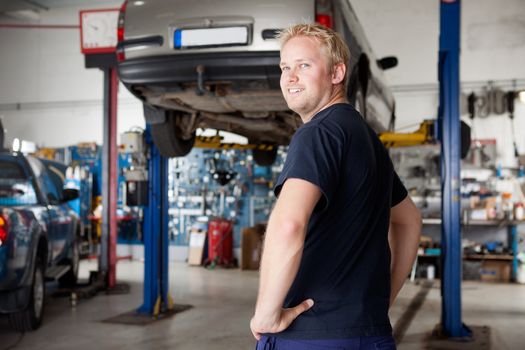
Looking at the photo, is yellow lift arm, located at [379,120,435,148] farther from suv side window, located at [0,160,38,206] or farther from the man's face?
the man's face

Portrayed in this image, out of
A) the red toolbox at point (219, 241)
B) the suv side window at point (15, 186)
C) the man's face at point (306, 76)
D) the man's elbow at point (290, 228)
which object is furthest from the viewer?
the red toolbox at point (219, 241)

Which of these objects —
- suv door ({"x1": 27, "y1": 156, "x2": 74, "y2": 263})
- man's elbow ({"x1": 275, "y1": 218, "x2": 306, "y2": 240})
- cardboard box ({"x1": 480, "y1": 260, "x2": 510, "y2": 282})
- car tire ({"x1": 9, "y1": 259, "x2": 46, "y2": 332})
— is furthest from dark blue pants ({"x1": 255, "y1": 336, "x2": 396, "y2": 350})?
cardboard box ({"x1": 480, "y1": 260, "x2": 510, "y2": 282})

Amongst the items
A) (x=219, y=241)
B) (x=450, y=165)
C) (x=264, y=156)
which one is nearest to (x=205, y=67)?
(x=450, y=165)

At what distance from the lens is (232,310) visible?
665 cm

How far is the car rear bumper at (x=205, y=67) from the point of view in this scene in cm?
395

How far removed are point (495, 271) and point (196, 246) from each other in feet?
17.5

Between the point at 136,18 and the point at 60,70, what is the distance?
955 cm

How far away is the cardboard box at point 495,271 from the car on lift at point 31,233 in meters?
6.40

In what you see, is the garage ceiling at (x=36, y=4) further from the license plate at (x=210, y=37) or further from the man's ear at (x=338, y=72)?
the man's ear at (x=338, y=72)

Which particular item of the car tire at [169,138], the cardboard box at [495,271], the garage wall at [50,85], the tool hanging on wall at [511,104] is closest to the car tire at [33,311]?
the car tire at [169,138]

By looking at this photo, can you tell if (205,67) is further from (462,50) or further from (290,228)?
(462,50)

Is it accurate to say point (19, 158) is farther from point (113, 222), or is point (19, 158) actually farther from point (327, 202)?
point (327, 202)

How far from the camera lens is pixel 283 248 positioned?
1.33 m

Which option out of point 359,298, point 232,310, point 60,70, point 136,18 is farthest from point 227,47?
point 60,70
